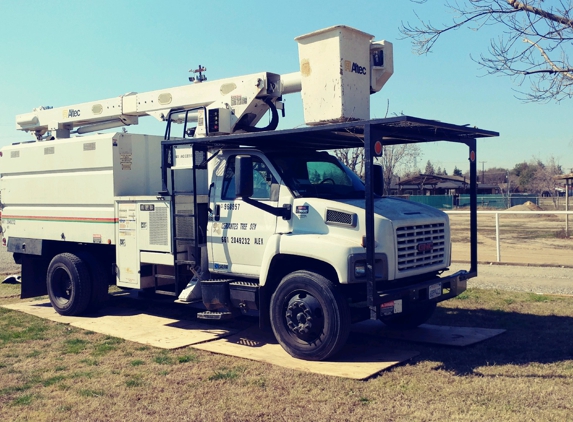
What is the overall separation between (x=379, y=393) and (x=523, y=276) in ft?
25.6

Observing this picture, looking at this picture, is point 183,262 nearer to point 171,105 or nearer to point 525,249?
point 171,105

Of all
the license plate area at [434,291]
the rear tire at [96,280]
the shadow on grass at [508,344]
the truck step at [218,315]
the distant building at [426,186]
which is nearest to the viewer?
the shadow on grass at [508,344]

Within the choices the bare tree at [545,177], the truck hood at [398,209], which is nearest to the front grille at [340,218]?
the truck hood at [398,209]

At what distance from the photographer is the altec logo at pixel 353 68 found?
23.1 ft

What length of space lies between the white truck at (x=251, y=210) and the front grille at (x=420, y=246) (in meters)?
0.02

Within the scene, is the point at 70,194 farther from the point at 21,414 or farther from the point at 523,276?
the point at 523,276

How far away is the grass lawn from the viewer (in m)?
5.34

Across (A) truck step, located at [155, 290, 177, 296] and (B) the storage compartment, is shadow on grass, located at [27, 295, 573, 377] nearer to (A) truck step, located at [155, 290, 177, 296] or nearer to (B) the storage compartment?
(A) truck step, located at [155, 290, 177, 296]

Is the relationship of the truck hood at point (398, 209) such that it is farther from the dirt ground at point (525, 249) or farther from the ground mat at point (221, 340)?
the dirt ground at point (525, 249)

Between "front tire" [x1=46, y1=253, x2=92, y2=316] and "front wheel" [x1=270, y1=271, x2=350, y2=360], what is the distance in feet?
12.5

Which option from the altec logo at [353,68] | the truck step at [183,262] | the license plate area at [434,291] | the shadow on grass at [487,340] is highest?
the altec logo at [353,68]

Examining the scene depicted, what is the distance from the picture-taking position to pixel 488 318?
9.12 m

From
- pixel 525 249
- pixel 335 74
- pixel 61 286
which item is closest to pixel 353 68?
pixel 335 74

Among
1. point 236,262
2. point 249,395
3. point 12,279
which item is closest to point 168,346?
point 236,262
